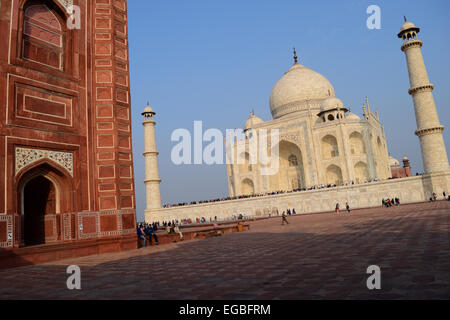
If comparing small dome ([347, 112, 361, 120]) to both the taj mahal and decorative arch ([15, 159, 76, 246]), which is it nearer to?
the taj mahal

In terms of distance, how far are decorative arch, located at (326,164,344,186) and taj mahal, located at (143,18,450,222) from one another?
10 centimetres

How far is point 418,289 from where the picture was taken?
3.11 metres

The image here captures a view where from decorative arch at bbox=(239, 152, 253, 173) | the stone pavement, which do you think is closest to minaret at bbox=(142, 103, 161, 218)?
decorative arch at bbox=(239, 152, 253, 173)

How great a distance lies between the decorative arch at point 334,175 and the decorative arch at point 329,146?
1.24m

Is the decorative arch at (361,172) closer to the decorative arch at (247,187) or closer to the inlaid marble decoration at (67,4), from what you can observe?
the decorative arch at (247,187)

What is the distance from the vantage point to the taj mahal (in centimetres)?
2506

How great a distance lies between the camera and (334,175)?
33.9 metres

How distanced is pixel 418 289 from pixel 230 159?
35.3m

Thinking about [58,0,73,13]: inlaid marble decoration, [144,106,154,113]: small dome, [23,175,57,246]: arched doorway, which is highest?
[144,106,154,113]: small dome

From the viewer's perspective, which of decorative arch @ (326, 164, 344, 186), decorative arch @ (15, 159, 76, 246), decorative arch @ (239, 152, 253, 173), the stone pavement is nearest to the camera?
the stone pavement

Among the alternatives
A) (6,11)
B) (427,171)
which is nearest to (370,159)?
(427,171)

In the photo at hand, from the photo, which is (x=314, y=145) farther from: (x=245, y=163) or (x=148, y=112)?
(x=148, y=112)

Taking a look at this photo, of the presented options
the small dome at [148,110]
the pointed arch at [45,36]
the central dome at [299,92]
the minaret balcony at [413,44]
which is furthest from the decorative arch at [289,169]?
the pointed arch at [45,36]

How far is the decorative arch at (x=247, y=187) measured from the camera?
124 feet
